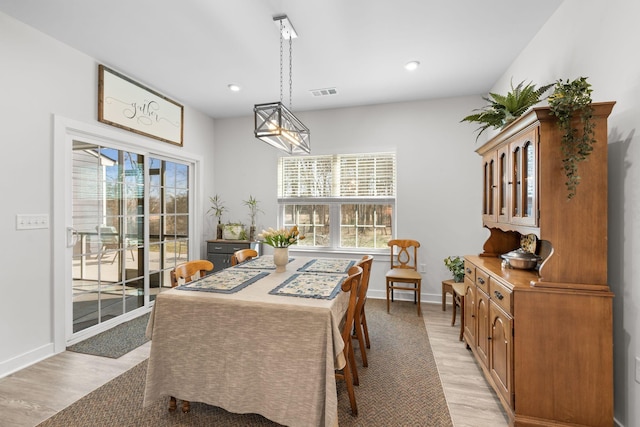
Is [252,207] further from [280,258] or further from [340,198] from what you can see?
[280,258]

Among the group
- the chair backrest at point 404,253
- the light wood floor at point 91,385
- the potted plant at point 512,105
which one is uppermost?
the potted plant at point 512,105

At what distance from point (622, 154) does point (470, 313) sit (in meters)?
1.55

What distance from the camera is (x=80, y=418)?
6.07ft

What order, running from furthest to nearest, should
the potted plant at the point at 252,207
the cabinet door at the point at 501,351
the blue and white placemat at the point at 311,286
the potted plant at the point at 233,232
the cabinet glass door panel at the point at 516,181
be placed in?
the potted plant at the point at 252,207
the potted plant at the point at 233,232
the cabinet glass door panel at the point at 516,181
the blue and white placemat at the point at 311,286
the cabinet door at the point at 501,351

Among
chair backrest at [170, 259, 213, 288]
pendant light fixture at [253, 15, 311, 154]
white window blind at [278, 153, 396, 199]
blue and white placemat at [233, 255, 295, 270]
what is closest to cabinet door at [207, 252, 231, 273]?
white window blind at [278, 153, 396, 199]

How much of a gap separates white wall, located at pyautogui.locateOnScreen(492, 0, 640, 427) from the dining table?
5.11ft

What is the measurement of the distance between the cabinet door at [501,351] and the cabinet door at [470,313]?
41cm

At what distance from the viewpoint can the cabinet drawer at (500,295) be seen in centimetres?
177

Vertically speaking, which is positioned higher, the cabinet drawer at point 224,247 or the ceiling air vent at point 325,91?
the ceiling air vent at point 325,91

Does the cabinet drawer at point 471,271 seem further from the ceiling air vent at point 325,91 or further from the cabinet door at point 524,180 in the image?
the ceiling air vent at point 325,91

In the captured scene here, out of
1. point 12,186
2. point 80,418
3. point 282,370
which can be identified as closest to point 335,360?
point 282,370

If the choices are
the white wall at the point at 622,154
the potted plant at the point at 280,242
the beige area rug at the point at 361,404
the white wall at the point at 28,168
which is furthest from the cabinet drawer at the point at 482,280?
the white wall at the point at 28,168

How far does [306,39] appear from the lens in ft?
8.54

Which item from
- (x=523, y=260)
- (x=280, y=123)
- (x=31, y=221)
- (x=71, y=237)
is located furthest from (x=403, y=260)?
(x=31, y=221)
